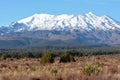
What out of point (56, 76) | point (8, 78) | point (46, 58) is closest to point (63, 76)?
point (56, 76)

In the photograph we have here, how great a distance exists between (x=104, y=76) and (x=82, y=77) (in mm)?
969

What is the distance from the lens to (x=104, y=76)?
16.8 m

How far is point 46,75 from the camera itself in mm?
16703

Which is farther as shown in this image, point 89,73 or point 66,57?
point 66,57

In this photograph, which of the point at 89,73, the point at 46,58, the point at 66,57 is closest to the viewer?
the point at 89,73

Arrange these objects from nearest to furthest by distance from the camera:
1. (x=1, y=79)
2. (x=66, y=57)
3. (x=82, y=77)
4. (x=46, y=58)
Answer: (x=1, y=79) → (x=82, y=77) → (x=46, y=58) → (x=66, y=57)

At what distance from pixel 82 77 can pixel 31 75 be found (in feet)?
6.73

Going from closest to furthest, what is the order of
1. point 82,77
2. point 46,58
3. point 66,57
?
point 82,77 → point 46,58 → point 66,57

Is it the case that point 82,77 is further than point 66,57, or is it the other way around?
point 66,57

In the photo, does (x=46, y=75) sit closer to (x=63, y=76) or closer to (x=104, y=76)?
(x=63, y=76)

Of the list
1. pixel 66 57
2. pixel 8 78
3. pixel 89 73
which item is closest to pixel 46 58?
pixel 66 57

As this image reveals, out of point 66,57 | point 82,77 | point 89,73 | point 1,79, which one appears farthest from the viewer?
point 66,57

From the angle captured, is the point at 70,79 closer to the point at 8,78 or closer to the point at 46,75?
the point at 46,75

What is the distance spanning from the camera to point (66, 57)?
3681cm
